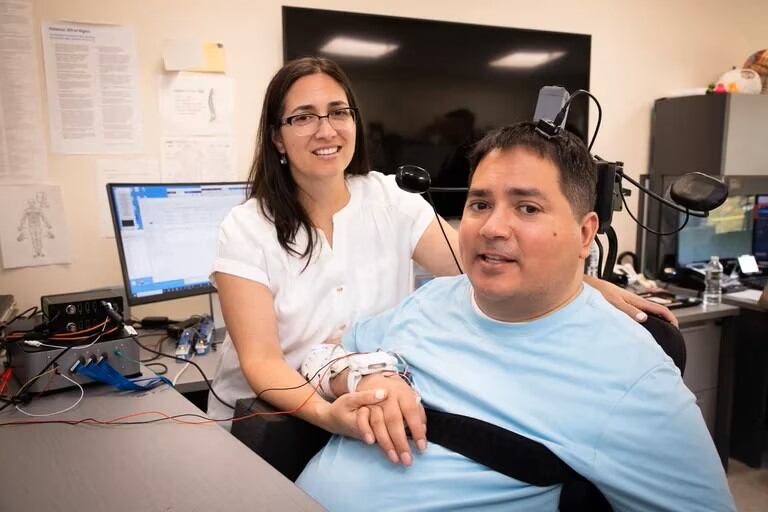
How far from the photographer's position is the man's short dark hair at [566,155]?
1.06 metres

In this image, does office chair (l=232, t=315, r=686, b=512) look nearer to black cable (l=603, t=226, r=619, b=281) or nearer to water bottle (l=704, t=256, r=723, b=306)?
black cable (l=603, t=226, r=619, b=281)

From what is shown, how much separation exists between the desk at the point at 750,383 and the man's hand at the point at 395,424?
7.04ft

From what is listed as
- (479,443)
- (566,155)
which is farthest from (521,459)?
(566,155)

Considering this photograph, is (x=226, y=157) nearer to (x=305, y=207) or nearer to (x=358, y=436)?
(x=305, y=207)

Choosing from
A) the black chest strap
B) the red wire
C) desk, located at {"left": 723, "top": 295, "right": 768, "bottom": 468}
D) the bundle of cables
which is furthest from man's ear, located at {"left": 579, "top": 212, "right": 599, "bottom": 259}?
desk, located at {"left": 723, "top": 295, "right": 768, "bottom": 468}

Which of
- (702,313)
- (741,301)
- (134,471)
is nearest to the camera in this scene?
(134,471)

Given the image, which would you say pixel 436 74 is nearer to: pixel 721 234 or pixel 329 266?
pixel 329 266

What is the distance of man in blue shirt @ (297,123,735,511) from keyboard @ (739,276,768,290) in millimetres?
2287

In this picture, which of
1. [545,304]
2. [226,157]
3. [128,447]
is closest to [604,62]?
[226,157]

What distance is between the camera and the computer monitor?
3121mm

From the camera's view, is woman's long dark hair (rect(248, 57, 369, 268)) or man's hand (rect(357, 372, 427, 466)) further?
woman's long dark hair (rect(248, 57, 369, 268))

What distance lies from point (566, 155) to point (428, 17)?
72.9 inches

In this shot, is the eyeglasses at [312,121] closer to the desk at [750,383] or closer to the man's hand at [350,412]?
the man's hand at [350,412]

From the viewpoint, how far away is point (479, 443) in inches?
39.9
